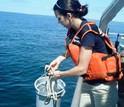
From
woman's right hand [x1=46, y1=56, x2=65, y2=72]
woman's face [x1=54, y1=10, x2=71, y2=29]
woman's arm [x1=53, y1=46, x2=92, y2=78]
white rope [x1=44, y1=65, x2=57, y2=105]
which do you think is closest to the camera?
woman's arm [x1=53, y1=46, x2=92, y2=78]

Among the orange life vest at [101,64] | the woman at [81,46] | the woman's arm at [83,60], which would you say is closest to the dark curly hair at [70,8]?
the woman at [81,46]

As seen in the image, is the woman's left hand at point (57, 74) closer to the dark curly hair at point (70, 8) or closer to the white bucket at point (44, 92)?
the white bucket at point (44, 92)

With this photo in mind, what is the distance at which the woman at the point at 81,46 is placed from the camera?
A: 3133mm

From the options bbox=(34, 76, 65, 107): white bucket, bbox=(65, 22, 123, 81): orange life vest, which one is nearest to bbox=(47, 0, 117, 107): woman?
bbox=(65, 22, 123, 81): orange life vest

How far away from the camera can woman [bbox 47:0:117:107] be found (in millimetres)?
3133

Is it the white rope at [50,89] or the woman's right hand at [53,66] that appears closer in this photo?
the white rope at [50,89]

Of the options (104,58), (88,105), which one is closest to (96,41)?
(104,58)

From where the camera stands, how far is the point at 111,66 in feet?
11.0

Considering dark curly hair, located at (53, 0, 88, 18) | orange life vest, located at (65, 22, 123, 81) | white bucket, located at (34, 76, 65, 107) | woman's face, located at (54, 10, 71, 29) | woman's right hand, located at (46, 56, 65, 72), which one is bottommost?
white bucket, located at (34, 76, 65, 107)

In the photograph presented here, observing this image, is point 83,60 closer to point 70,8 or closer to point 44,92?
point 70,8

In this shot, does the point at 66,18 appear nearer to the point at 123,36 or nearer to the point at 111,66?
the point at 111,66

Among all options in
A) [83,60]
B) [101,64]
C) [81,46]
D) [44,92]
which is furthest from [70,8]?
[44,92]

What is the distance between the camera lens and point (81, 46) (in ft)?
10.3

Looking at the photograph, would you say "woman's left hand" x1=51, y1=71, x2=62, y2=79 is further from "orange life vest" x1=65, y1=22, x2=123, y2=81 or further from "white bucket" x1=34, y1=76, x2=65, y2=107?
"orange life vest" x1=65, y1=22, x2=123, y2=81
